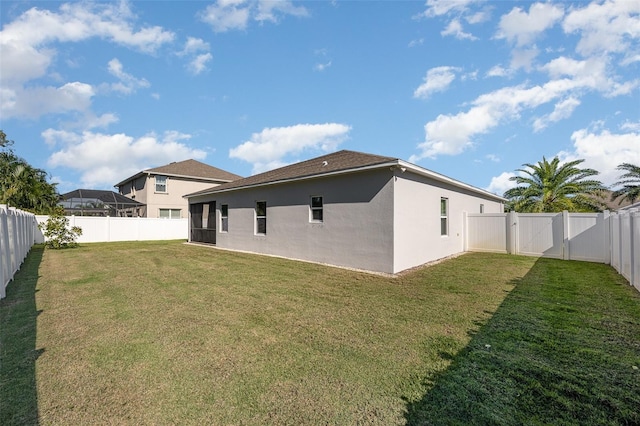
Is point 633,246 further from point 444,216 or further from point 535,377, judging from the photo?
point 535,377

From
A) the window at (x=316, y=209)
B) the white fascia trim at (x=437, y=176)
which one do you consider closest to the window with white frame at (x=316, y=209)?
the window at (x=316, y=209)

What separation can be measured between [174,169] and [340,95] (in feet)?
58.0

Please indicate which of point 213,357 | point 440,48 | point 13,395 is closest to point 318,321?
point 213,357

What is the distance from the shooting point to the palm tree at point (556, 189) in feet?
50.0

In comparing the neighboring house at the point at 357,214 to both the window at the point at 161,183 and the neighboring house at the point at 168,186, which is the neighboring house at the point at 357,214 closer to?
the neighboring house at the point at 168,186

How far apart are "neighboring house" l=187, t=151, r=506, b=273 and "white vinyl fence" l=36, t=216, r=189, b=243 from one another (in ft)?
34.0

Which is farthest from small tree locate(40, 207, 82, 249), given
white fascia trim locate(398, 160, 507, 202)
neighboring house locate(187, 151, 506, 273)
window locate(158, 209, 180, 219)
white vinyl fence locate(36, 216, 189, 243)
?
white fascia trim locate(398, 160, 507, 202)

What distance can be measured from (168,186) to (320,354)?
975 inches

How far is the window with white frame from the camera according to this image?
9.98 metres

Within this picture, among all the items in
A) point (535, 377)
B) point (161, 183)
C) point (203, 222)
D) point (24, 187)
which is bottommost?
point (535, 377)

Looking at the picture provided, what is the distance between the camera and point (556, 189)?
15867 mm

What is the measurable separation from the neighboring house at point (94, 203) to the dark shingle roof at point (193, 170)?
3.44 m

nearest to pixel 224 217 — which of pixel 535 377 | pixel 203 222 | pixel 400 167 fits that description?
pixel 203 222

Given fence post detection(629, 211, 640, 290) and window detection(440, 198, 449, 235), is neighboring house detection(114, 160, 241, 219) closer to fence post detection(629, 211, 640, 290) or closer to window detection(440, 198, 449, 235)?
window detection(440, 198, 449, 235)
